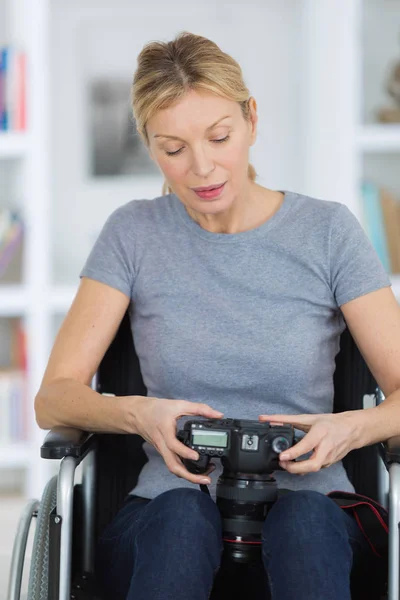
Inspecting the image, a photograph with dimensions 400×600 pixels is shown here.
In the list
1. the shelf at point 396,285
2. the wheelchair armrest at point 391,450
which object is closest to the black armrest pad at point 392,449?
the wheelchair armrest at point 391,450

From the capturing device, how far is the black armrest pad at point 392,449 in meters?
1.31

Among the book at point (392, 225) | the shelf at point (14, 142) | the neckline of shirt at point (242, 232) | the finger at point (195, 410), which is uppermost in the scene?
the shelf at point (14, 142)

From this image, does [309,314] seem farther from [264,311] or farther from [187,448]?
[187,448]

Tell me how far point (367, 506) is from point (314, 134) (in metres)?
1.78

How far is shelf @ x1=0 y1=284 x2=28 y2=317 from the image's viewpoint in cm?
295

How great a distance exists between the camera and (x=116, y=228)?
1.64m

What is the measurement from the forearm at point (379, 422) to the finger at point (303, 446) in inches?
4.0

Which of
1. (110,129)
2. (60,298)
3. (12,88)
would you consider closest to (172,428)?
(60,298)

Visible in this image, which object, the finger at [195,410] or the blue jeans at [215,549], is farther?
the finger at [195,410]

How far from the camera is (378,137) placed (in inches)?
115

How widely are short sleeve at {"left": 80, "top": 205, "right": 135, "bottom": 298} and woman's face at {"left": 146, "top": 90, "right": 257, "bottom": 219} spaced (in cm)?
13

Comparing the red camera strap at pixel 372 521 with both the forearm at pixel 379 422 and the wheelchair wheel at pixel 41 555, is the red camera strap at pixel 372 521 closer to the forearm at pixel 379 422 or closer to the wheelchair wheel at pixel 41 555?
the forearm at pixel 379 422

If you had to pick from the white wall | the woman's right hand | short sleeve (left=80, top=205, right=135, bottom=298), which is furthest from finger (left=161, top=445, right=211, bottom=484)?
the white wall

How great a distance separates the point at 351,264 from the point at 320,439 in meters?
0.33
